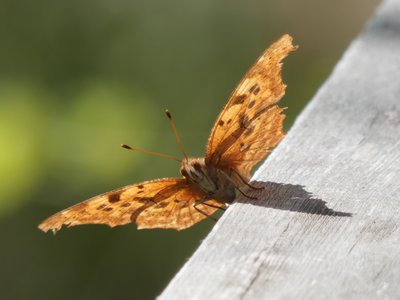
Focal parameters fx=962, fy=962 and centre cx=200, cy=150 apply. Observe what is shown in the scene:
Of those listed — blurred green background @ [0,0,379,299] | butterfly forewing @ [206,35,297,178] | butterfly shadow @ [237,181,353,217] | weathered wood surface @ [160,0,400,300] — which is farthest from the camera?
blurred green background @ [0,0,379,299]

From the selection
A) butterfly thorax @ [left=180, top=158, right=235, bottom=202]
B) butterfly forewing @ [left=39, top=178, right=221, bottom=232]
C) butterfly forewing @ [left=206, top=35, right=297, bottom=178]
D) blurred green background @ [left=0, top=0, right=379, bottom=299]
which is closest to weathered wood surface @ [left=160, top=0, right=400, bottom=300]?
butterfly forewing @ [left=206, top=35, right=297, bottom=178]

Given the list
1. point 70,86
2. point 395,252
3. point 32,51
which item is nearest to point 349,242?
point 395,252

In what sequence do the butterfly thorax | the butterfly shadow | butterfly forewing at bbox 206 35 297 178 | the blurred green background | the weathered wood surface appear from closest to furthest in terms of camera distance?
the weathered wood surface
the butterfly shadow
butterfly forewing at bbox 206 35 297 178
the butterfly thorax
the blurred green background

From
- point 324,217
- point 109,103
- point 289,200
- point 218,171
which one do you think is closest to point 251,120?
point 218,171

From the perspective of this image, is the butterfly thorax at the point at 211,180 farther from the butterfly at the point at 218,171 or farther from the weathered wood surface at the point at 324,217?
the weathered wood surface at the point at 324,217

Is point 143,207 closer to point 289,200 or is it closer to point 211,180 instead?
point 211,180

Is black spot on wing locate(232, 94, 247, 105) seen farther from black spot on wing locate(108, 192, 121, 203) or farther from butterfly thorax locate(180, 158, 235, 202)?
black spot on wing locate(108, 192, 121, 203)

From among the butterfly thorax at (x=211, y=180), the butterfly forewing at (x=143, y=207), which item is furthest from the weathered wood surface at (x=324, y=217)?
the butterfly forewing at (x=143, y=207)
